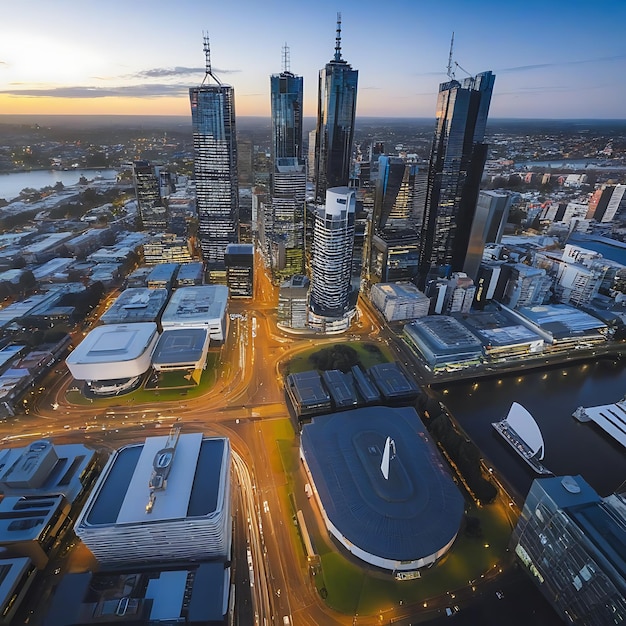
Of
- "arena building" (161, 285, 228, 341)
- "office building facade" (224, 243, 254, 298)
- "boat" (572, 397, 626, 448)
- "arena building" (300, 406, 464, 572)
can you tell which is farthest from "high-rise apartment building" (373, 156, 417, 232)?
"arena building" (300, 406, 464, 572)

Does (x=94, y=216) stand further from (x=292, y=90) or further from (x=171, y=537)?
(x=171, y=537)

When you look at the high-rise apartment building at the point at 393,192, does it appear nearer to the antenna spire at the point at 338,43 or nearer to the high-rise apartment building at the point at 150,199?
the antenna spire at the point at 338,43

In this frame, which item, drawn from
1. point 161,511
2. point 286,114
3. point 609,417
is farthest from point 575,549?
point 286,114

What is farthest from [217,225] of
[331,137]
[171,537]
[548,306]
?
[548,306]

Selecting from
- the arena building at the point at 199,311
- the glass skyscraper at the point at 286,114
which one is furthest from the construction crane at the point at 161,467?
the glass skyscraper at the point at 286,114

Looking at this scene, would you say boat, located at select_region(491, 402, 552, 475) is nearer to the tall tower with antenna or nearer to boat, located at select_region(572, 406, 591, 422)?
boat, located at select_region(572, 406, 591, 422)

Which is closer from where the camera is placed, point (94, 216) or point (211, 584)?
point (211, 584)

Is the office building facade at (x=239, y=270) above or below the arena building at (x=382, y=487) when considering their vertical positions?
above
